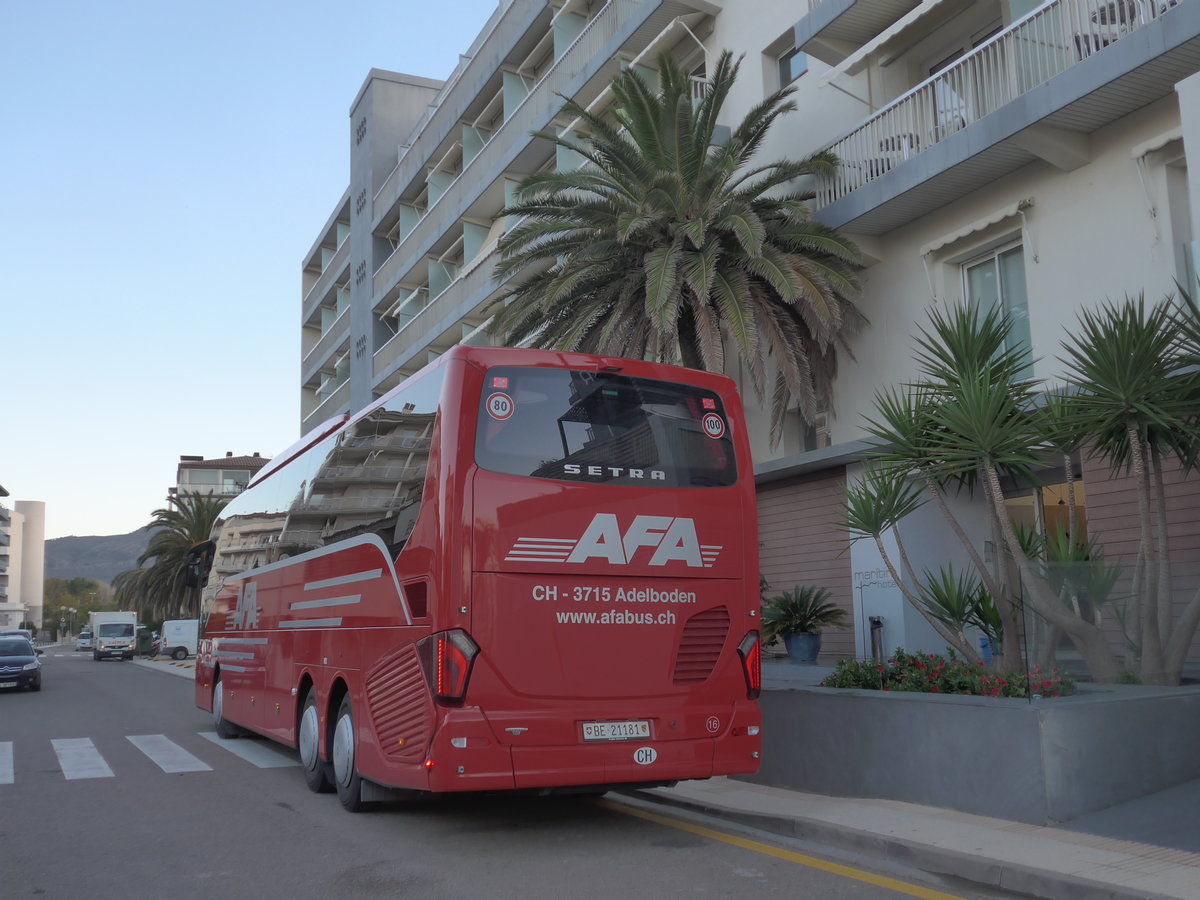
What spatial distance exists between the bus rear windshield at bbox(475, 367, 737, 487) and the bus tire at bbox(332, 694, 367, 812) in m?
2.95

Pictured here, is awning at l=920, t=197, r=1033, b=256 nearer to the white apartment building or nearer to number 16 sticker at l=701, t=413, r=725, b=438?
the white apartment building

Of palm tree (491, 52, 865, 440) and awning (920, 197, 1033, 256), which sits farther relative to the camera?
palm tree (491, 52, 865, 440)

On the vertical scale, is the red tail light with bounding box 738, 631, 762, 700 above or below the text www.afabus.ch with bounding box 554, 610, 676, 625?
below

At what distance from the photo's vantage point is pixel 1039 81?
1341 cm

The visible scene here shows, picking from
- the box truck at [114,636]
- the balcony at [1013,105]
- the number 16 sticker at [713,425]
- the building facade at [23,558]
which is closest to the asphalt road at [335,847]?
the number 16 sticker at [713,425]

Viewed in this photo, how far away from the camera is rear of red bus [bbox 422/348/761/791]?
7363 mm

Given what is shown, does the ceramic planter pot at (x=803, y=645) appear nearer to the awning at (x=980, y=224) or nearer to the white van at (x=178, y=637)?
the awning at (x=980, y=224)

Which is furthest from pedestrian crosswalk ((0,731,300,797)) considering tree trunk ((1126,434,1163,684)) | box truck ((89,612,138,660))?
box truck ((89,612,138,660))

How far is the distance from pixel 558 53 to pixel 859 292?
13.9 meters

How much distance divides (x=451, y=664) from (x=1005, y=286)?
1085 cm

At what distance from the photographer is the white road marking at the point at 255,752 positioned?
41.0ft

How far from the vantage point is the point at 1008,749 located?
7.50 meters

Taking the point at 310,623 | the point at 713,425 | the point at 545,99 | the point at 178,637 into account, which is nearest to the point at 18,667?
the point at 545,99

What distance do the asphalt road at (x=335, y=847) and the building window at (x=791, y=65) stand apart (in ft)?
46.8
